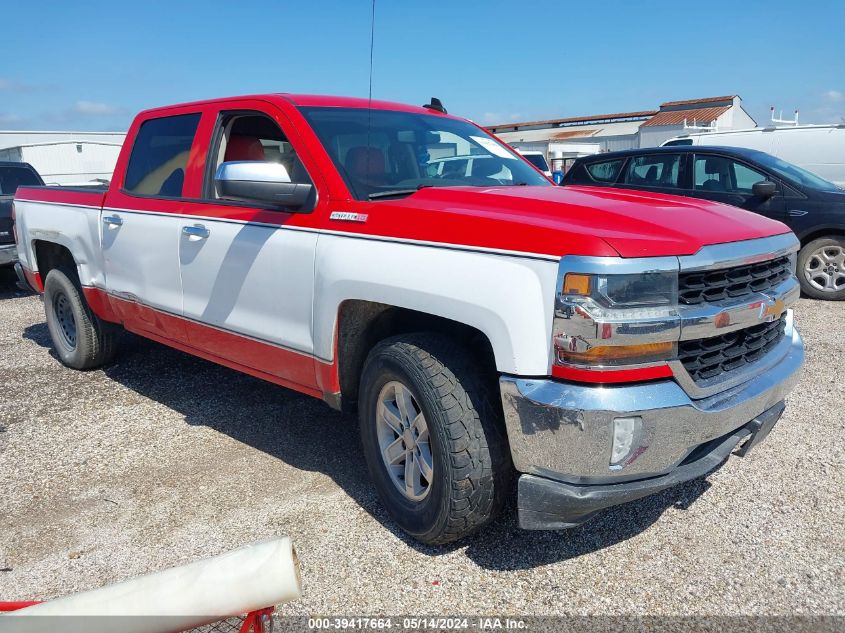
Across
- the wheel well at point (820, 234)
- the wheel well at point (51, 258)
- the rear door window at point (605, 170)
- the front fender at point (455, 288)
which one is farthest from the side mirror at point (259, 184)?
the wheel well at point (820, 234)

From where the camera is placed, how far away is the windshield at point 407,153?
11.0ft

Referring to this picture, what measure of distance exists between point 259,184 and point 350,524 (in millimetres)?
1574

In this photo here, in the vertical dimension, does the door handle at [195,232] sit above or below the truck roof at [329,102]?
below

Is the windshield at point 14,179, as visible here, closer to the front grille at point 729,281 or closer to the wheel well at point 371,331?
the wheel well at point 371,331

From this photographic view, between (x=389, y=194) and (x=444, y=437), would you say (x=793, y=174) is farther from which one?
(x=444, y=437)

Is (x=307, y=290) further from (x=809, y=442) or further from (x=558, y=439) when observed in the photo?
(x=809, y=442)

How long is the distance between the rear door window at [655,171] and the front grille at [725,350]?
5.80m

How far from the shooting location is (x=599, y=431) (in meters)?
2.30

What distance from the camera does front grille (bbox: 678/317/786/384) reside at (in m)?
2.50

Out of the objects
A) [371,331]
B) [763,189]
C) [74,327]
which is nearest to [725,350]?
[371,331]

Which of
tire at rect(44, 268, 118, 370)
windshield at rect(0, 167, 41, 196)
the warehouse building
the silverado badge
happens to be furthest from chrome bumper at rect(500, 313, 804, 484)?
the warehouse building

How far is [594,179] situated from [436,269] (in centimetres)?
705

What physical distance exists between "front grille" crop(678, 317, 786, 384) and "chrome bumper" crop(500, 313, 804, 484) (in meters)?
0.11

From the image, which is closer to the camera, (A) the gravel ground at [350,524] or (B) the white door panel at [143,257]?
(A) the gravel ground at [350,524]
